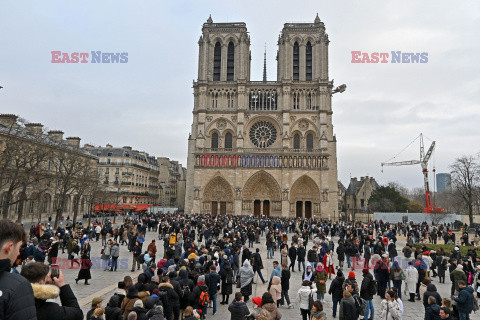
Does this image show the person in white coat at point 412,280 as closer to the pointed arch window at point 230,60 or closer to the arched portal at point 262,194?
the arched portal at point 262,194

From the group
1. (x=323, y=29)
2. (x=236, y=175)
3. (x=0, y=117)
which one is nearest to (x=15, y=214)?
(x=0, y=117)

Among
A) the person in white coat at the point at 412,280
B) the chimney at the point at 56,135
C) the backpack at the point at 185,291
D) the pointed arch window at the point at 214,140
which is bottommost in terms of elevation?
the person in white coat at the point at 412,280

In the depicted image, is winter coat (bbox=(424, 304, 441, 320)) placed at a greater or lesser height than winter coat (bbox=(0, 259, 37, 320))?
lesser

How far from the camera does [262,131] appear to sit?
46.4m

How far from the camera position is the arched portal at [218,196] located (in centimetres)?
4344

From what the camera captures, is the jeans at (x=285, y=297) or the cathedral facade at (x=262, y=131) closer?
the jeans at (x=285, y=297)

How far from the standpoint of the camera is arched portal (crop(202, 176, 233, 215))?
43.4 metres

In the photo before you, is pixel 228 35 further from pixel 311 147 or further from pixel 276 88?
pixel 311 147

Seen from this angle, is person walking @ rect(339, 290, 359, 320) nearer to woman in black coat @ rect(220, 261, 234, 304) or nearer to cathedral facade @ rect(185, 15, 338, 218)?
woman in black coat @ rect(220, 261, 234, 304)

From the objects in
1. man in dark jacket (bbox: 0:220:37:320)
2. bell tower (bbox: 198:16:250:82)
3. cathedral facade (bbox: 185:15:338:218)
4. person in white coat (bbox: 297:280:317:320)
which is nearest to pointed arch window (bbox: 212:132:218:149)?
cathedral facade (bbox: 185:15:338:218)

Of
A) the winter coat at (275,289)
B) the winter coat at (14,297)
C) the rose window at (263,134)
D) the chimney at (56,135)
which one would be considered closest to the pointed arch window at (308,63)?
the rose window at (263,134)

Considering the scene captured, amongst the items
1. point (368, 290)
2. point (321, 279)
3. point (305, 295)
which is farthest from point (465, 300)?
point (305, 295)

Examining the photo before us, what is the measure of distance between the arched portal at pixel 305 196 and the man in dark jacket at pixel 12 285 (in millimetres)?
41974

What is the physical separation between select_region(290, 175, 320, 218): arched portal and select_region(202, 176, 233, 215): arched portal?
345 inches
